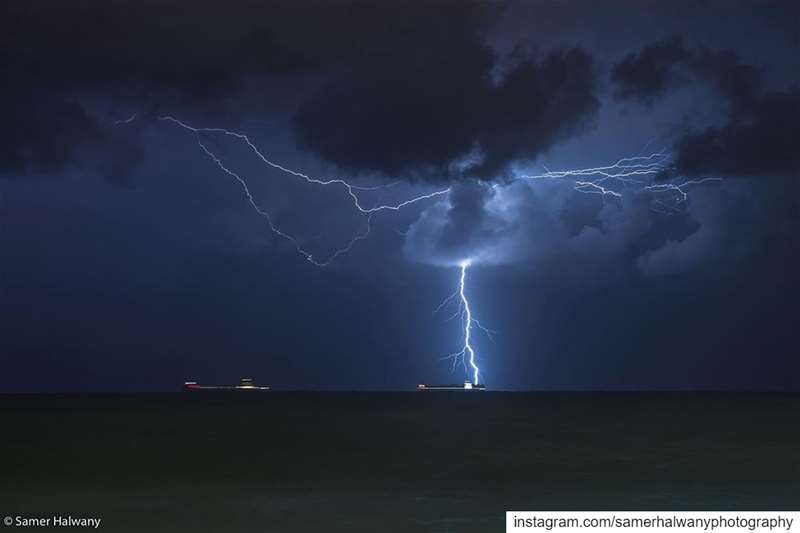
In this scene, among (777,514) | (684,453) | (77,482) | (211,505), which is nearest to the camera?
(777,514)

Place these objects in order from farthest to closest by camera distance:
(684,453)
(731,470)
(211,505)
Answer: (684,453) < (731,470) < (211,505)

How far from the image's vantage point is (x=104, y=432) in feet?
135

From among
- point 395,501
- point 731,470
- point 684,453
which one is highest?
point 684,453

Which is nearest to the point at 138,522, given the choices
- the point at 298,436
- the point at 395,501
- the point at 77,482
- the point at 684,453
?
the point at 395,501

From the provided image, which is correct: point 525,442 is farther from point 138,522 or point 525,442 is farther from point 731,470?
point 138,522

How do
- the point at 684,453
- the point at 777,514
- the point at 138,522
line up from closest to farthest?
the point at 777,514
the point at 138,522
the point at 684,453

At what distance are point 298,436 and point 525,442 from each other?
8.31 m

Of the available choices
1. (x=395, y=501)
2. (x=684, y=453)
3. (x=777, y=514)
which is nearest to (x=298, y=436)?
(x=684, y=453)

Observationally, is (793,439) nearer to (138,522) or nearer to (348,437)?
(348,437)

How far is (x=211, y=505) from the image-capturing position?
54.9ft

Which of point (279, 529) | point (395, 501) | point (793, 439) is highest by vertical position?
point (793, 439)

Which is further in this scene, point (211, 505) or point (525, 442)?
point (525, 442)

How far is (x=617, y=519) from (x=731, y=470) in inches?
366

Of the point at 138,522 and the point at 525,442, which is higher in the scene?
the point at 525,442
